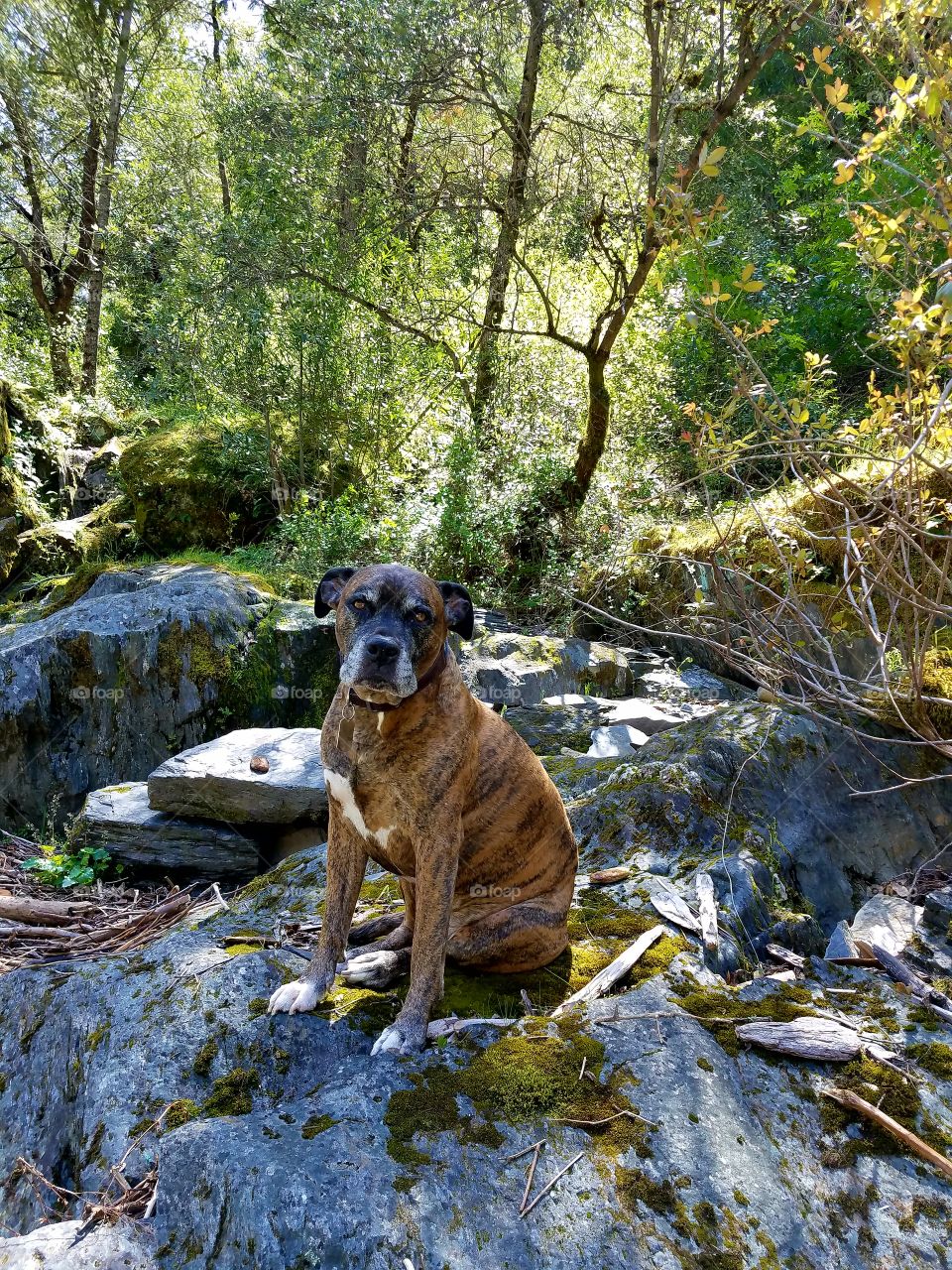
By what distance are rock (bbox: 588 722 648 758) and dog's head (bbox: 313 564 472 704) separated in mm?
3455

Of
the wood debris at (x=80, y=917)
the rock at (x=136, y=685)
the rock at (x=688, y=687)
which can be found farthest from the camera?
the rock at (x=688, y=687)

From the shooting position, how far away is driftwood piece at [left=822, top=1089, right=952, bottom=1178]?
8.04 ft

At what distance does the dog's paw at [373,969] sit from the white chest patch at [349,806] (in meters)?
0.59

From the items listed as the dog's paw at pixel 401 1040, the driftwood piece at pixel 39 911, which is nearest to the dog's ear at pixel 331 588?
the dog's paw at pixel 401 1040

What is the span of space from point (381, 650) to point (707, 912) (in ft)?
6.98

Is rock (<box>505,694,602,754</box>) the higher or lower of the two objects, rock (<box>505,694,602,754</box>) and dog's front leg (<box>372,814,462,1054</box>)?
the lower

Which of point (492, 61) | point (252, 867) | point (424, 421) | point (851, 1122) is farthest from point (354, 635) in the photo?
point (492, 61)

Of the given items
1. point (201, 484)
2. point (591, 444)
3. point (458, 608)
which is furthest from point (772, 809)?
point (201, 484)

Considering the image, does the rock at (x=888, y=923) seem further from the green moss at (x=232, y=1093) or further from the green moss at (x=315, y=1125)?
the green moss at (x=232, y=1093)

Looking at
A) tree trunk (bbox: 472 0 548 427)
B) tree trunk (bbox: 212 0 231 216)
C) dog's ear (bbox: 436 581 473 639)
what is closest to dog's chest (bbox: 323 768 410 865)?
dog's ear (bbox: 436 581 473 639)

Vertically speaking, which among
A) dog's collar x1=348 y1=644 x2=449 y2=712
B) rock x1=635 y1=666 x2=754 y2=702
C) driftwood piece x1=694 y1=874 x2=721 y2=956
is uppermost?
dog's collar x1=348 y1=644 x2=449 y2=712

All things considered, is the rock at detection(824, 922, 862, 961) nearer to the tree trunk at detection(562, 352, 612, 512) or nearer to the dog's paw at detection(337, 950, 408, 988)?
the dog's paw at detection(337, 950, 408, 988)

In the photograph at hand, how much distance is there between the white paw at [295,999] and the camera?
317cm

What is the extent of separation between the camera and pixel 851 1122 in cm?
265
